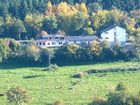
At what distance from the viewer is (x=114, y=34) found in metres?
67.5

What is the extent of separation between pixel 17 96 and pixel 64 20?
2440cm

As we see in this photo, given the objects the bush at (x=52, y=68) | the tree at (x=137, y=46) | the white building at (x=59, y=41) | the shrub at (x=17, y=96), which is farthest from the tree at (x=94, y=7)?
the shrub at (x=17, y=96)

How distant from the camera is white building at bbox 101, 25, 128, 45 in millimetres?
66812

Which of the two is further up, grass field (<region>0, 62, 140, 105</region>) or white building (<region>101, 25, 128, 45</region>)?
white building (<region>101, 25, 128, 45</region>)

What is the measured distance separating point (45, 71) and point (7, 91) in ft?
30.6

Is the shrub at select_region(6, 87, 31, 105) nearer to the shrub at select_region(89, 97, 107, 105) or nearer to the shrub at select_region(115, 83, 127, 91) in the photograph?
the shrub at select_region(89, 97, 107, 105)

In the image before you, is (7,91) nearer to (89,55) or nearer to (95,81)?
(95,81)

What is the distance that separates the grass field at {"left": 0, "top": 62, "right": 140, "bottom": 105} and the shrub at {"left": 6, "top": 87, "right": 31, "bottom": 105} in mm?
762

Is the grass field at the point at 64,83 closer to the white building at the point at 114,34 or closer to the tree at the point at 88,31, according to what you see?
the white building at the point at 114,34

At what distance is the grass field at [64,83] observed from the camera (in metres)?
48.6

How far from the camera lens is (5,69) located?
58250 mm

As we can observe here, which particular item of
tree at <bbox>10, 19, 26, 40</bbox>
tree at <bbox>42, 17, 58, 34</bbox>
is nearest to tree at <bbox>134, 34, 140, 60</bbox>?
tree at <bbox>42, 17, 58, 34</bbox>

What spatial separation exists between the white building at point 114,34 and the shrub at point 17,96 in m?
21.3

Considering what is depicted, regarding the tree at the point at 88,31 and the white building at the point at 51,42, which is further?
the tree at the point at 88,31
